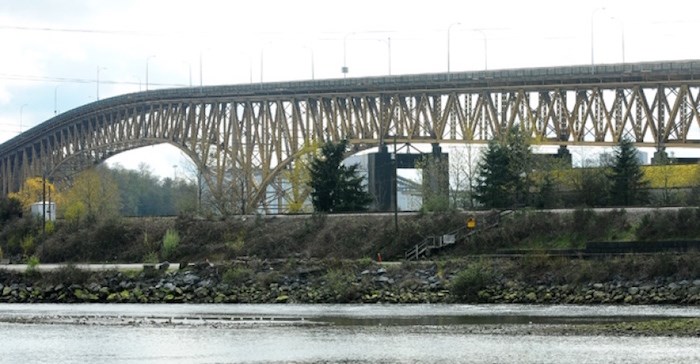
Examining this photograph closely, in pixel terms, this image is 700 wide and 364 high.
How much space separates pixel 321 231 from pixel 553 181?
1910cm

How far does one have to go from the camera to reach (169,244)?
105 m

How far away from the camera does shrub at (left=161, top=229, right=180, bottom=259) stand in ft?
343

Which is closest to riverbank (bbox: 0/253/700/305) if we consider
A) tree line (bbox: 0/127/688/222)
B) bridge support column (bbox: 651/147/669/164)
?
tree line (bbox: 0/127/688/222)

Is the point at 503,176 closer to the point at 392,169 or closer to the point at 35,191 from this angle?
the point at 392,169

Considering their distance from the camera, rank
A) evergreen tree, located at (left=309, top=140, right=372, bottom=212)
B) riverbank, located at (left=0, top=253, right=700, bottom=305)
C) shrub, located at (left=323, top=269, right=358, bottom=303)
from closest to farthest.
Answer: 1. riverbank, located at (left=0, top=253, right=700, bottom=305)
2. shrub, located at (left=323, top=269, right=358, bottom=303)
3. evergreen tree, located at (left=309, top=140, right=372, bottom=212)

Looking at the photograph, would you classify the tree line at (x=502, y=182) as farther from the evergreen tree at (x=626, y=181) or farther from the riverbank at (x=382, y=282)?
the riverbank at (x=382, y=282)

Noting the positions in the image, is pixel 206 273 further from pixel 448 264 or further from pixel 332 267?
pixel 448 264

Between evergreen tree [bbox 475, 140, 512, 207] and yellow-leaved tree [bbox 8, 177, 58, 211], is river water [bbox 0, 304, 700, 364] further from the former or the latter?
yellow-leaved tree [bbox 8, 177, 58, 211]

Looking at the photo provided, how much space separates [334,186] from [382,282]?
1235 inches

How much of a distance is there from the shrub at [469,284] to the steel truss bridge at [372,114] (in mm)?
41579

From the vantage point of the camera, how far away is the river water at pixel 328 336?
166ft

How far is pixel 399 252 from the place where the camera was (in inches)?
3780

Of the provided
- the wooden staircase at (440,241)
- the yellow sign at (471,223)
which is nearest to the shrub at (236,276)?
the wooden staircase at (440,241)

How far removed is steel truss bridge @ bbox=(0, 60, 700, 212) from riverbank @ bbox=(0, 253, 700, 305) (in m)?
37.9
